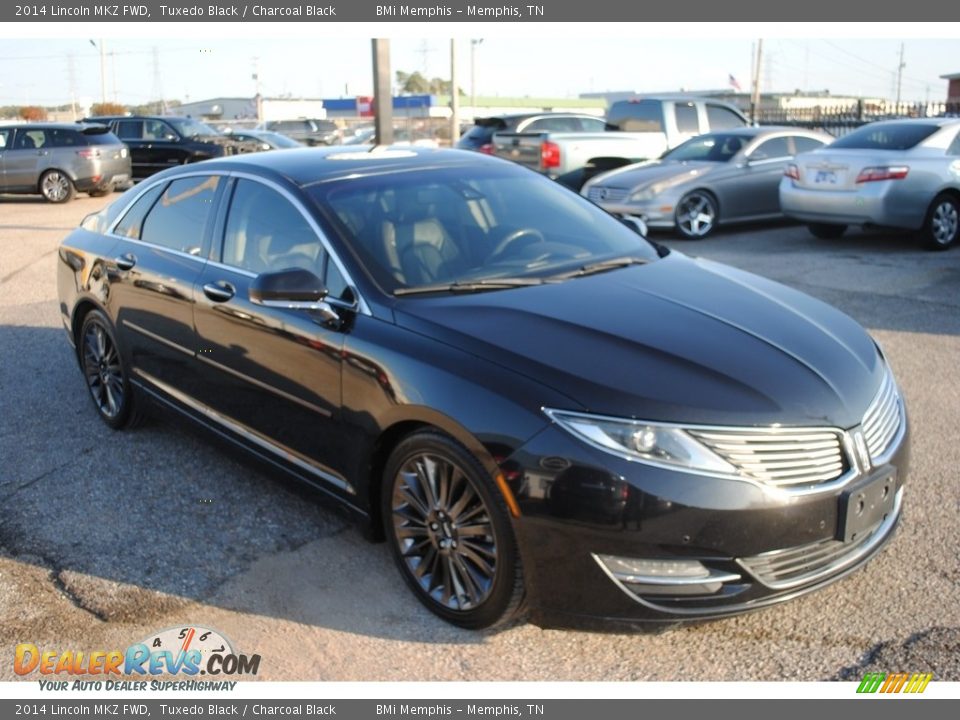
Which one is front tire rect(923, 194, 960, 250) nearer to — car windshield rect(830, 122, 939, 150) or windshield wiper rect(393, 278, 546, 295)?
car windshield rect(830, 122, 939, 150)

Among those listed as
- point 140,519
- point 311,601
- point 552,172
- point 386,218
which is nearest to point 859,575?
point 311,601

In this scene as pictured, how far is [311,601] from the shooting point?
12.5 feet

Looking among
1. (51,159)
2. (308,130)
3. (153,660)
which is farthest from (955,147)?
(308,130)

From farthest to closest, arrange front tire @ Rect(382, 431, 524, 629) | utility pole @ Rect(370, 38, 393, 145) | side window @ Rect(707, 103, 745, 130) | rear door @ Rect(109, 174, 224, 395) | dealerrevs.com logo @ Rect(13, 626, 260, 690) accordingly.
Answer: side window @ Rect(707, 103, 745, 130), utility pole @ Rect(370, 38, 393, 145), rear door @ Rect(109, 174, 224, 395), dealerrevs.com logo @ Rect(13, 626, 260, 690), front tire @ Rect(382, 431, 524, 629)

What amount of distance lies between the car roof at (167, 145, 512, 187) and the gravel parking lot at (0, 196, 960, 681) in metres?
1.36

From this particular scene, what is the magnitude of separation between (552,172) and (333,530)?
11495 mm

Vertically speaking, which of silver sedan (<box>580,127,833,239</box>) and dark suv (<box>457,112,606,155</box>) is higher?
dark suv (<box>457,112,606,155</box>)

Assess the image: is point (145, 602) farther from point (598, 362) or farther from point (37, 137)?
point (37, 137)

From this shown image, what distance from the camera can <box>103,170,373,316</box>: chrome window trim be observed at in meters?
3.90

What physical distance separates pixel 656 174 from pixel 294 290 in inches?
380

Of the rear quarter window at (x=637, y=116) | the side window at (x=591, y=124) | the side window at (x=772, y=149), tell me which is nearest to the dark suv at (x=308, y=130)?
the side window at (x=591, y=124)

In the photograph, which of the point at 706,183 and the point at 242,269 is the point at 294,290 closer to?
the point at 242,269

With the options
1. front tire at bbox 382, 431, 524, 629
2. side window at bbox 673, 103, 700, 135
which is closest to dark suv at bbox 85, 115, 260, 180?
side window at bbox 673, 103, 700, 135

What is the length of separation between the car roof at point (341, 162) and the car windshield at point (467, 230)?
8 centimetres
